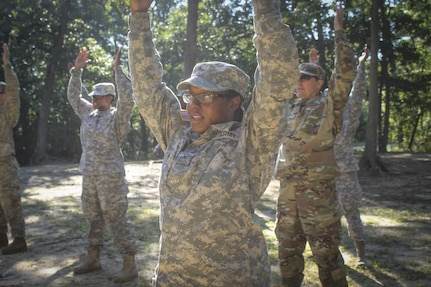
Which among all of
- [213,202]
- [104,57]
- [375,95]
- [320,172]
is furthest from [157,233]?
[104,57]

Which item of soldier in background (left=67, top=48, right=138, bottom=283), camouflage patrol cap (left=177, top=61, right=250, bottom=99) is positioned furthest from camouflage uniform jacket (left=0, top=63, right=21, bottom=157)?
camouflage patrol cap (left=177, top=61, right=250, bottom=99)

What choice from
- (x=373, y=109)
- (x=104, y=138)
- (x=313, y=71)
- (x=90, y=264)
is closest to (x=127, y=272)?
(x=90, y=264)

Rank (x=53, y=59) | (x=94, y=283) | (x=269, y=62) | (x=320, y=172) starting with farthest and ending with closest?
(x=53, y=59) → (x=94, y=283) → (x=320, y=172) → (x=269, y=62)

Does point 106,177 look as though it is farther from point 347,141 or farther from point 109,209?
point 347,141

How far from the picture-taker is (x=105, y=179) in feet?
14.9

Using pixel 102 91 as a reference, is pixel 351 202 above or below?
below

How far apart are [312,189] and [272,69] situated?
2060 mm

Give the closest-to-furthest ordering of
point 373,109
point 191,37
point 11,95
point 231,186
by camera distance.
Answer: point 231,186 < point 11,95 < point 191,37 < point 373,109

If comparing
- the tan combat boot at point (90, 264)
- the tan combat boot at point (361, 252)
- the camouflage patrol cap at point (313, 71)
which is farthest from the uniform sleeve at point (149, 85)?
the tan combat boot at point (361, 252)

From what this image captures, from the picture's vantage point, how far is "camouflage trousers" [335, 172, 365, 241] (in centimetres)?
471

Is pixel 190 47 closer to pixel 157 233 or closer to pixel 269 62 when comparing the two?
pixel 157 233

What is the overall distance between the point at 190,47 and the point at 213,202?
21.4 feet

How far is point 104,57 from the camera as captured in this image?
29.0 meters

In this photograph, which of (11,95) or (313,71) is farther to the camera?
(11,95)
